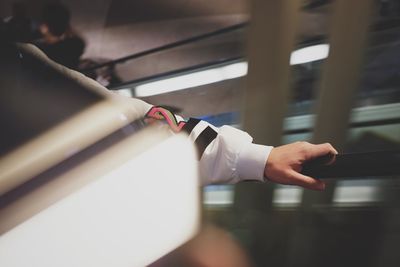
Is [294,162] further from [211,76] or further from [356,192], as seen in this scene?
[211,76]

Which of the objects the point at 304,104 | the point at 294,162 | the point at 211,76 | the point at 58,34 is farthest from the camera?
the point at 211,76

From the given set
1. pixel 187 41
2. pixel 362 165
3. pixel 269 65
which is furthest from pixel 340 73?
pixel 187 41

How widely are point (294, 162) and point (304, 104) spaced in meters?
1.80

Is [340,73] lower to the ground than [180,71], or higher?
higher

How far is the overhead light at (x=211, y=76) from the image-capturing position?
91.6 inches

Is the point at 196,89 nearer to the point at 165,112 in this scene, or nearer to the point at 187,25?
the point at 187,25

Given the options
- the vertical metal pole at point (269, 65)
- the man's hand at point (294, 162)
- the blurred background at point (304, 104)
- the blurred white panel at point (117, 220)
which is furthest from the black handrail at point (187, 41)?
the man's hand at point (294, 162)

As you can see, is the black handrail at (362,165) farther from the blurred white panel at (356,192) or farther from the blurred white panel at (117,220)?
the blurred white panel at (356,192)

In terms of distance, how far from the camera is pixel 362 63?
2.06m

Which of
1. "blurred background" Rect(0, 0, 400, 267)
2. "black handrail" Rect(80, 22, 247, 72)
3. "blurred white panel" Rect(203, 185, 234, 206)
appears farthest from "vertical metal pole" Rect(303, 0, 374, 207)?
"black handrail" Rect(80, 22, 247, 72)

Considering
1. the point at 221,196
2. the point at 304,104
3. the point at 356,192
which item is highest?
the point at 304,104

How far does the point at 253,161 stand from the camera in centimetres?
71

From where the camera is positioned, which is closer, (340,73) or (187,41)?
(340,73)

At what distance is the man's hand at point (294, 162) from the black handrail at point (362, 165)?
0.02 m
